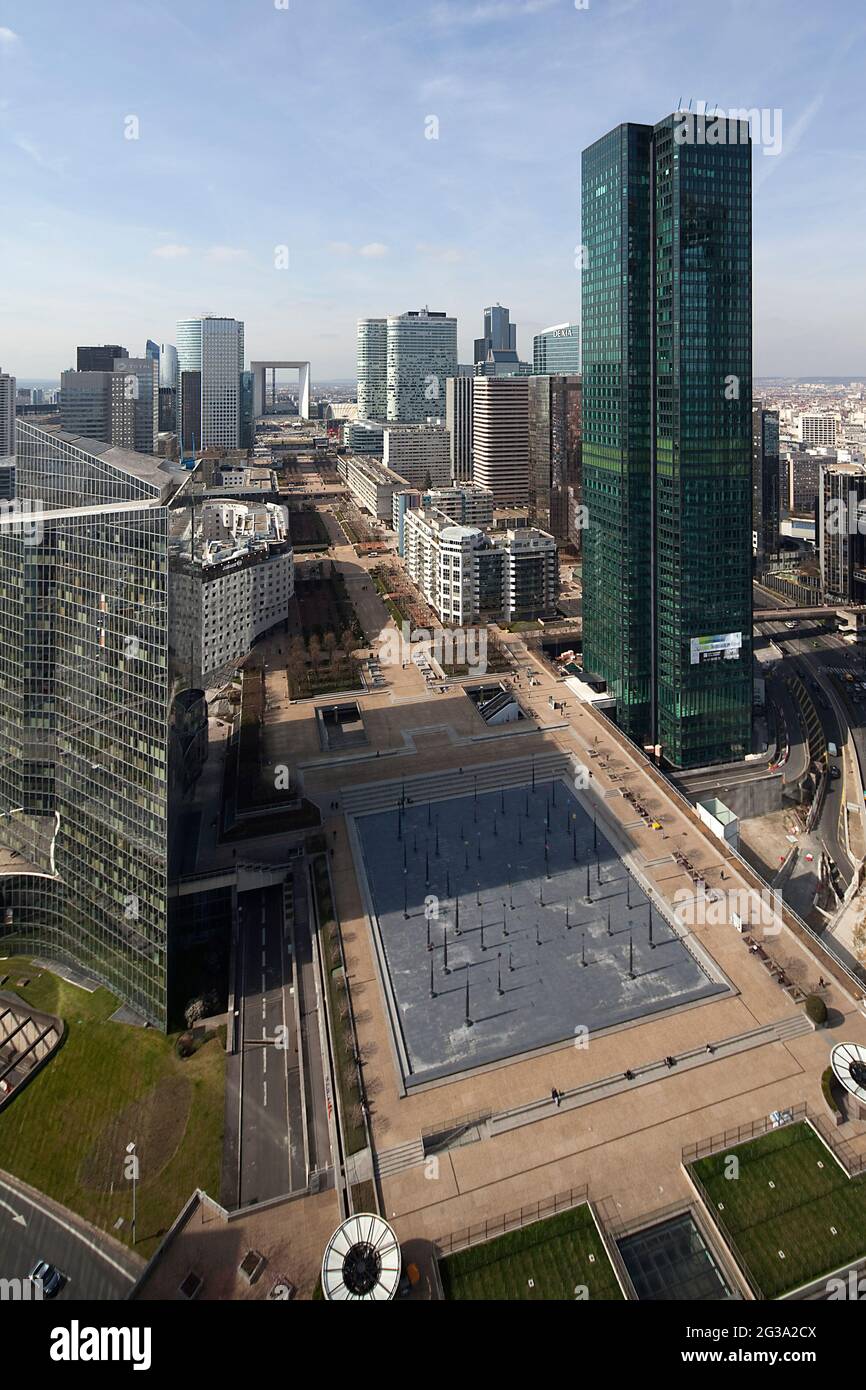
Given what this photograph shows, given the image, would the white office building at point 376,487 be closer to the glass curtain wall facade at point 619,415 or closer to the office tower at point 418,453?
the office tower at point 418,453

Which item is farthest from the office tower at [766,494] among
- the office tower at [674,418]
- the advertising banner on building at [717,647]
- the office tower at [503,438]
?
the advertising banner on building at [717,647]

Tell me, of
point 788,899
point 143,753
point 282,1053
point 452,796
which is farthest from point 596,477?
point 282,1053

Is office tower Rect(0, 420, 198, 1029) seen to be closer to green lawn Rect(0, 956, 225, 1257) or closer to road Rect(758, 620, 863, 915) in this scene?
green lawn Rect(0, 956, 225, 1257)

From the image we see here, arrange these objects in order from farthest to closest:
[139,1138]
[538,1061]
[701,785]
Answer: [701,785]
[538,1061]
[139,1138]

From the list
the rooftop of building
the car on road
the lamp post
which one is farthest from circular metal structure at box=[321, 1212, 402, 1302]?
the rooftop of building

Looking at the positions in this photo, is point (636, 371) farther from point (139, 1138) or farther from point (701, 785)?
point (139, 1138)

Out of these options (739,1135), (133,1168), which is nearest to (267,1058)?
(133,1168)
